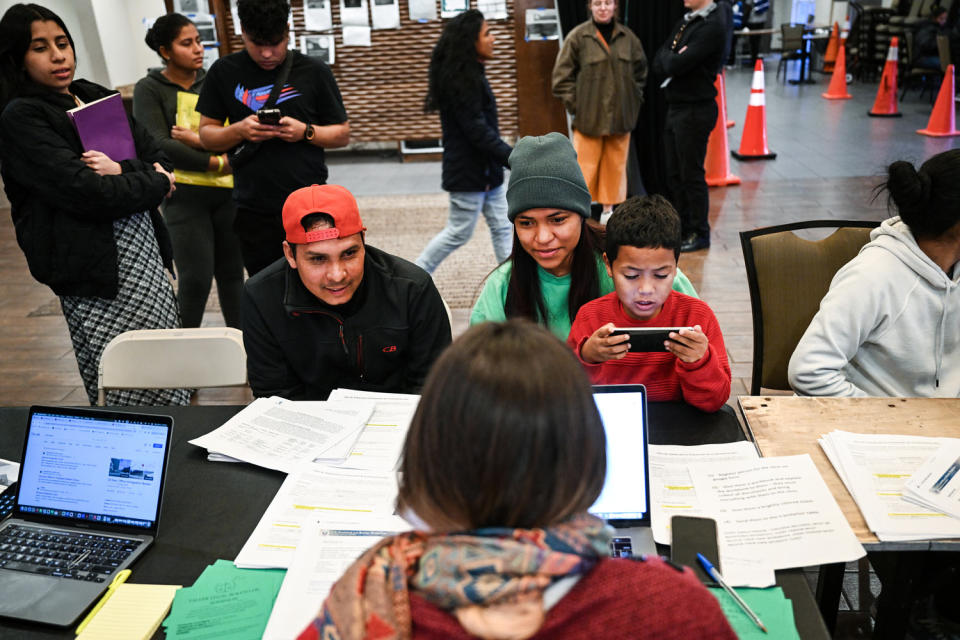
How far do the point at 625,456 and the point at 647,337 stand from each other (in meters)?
0.43

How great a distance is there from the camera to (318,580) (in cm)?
136

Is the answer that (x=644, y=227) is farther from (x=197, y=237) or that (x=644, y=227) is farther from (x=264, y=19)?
(x=197, y=237)

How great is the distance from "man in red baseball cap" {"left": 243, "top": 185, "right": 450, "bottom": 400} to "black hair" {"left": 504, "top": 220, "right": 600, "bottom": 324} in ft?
0.75

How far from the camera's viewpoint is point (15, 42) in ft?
8.04

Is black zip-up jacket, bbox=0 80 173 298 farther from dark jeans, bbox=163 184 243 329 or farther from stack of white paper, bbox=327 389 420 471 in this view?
stack of white paper, bbox=327 389 420 471

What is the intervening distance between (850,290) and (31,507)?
2032 millimetres

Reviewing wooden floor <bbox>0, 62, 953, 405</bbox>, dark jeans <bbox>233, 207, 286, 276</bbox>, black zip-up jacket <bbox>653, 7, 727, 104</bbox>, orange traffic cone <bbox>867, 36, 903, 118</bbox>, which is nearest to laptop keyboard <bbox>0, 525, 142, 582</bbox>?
dark jeans <bbox>233, 207, 286, 276</bbox>

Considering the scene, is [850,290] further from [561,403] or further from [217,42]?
[217,42]

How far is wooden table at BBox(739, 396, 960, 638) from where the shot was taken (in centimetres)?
171

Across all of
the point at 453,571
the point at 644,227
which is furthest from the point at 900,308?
the point at 453,571

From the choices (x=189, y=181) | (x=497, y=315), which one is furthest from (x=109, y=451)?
(x=189, y=181)

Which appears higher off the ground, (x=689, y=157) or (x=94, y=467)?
(x=94, y=467)

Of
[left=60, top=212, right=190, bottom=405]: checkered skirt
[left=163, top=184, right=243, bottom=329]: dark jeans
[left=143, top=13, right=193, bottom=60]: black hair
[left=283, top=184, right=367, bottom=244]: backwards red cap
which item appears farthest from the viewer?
[left=163, top=184, right=243, bottom=329]: dark jeans

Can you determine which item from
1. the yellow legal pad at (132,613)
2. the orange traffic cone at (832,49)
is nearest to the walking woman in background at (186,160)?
the yellow legal pad at (132,613)
